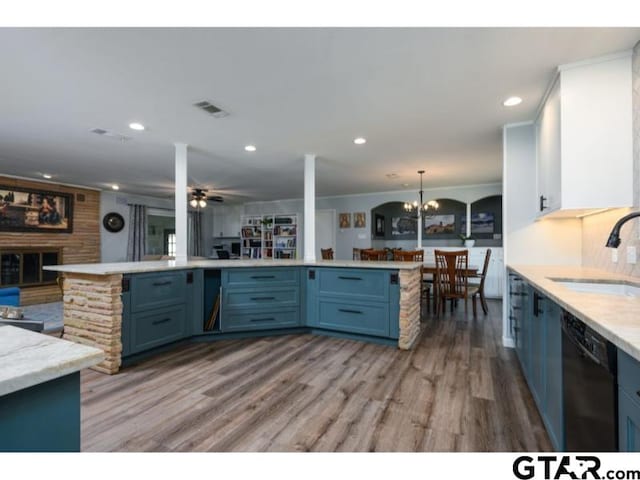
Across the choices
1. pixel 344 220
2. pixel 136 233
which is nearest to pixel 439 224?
pixel 344 220

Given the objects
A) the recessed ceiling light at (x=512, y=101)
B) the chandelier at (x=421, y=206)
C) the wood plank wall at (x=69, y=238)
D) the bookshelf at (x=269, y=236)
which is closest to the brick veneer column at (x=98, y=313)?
the recessed ceiling light at (x=512, y=101)

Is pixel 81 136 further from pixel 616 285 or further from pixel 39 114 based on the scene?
pixel 616 285

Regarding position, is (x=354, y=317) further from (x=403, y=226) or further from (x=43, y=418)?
(x=403, y=226)

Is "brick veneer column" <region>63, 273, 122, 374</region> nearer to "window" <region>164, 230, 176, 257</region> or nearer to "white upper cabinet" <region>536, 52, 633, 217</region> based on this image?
"white upper cabinet" <region>536, 52, 633, 217</region>

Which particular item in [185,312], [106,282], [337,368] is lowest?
[337,368]

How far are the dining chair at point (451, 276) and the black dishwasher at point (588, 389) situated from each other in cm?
311

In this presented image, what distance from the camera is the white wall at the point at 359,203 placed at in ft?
21.7

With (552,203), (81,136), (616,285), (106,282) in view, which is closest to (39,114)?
(81,136)

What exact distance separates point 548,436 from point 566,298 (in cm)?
91

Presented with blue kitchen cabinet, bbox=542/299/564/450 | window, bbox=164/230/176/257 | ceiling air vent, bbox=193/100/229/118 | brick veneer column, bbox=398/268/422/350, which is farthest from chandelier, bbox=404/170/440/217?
window, bbox=164/230/176/257

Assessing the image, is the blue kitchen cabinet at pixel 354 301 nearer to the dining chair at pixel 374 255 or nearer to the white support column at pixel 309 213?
the white support column at pixel 309 213

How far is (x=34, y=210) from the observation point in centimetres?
583

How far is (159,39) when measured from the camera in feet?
5.95

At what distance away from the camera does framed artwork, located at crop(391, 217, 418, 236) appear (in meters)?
8.02
